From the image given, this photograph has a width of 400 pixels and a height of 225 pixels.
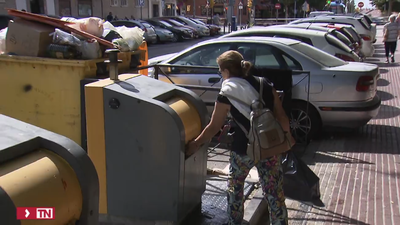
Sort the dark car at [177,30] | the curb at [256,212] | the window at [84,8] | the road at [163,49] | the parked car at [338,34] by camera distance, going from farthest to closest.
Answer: the window at [84,8] → the dark car at [177,30] → the road at [163,49] → the parked car at [338,34] → the curb at [256,212]

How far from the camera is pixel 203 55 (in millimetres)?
7488

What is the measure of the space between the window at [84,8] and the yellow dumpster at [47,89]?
35.3 metres

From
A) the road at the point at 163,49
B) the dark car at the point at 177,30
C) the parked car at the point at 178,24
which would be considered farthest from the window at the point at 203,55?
the parked car at the point at 178,24

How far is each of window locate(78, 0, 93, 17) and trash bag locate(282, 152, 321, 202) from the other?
3634cm

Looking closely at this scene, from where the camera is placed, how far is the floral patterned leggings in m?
3.43

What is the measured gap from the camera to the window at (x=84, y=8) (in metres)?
37.9

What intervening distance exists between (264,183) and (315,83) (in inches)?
147

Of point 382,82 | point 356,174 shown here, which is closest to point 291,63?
point 356,174

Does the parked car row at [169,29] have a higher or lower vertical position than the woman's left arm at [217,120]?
higher

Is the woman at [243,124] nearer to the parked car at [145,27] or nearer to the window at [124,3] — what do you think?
the parked car at [145,27]


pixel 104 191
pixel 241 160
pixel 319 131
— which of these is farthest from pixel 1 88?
pixel 319 131

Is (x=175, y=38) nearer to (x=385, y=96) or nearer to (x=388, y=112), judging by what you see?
(x=385, y=96)

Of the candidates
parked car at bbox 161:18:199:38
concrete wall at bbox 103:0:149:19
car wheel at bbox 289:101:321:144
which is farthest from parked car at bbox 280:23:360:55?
concrete wall at bbox 103:0:149:19

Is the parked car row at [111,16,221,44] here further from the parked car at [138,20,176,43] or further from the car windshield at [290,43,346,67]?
the car windshield at [290,43,346,67]
